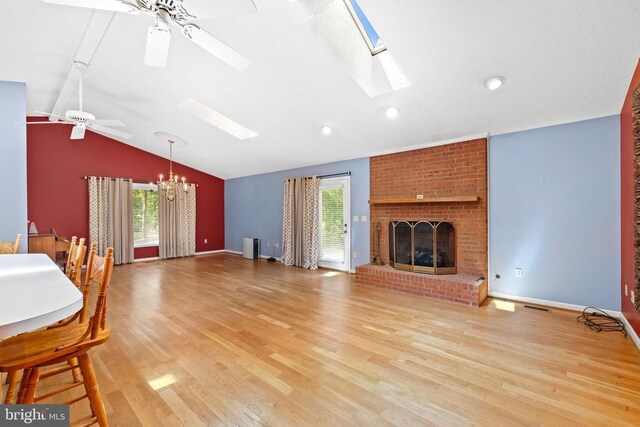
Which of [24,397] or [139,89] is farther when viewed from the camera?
[139,89]

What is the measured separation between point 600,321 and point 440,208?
210 cm

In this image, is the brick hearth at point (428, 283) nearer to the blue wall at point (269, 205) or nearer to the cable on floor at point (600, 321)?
the blue wall at point (269, 205)

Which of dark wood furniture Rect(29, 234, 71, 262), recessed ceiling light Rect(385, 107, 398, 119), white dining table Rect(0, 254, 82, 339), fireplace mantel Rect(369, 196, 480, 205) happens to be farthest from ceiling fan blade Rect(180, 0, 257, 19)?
dark wood furniture Rect(29, 234, 71, 262)

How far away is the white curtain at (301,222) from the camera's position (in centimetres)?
583

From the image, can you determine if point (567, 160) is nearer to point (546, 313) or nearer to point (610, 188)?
point (610, 188)

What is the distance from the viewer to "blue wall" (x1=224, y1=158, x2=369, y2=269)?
204 inches

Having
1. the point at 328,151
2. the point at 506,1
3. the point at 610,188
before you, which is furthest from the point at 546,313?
the point at 328,151

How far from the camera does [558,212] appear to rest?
3338 millimetres

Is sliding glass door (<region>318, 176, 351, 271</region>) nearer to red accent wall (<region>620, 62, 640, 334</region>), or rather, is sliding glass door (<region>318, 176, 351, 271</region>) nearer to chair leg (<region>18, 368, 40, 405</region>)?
red accent wall (<region>620, 62, 640, 334</region>)

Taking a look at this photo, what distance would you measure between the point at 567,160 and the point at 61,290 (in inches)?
183

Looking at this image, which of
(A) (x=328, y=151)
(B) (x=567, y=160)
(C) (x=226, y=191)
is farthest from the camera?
(C) (x=226, y=191)

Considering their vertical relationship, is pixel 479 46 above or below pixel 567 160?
above

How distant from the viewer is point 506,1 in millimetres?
1966

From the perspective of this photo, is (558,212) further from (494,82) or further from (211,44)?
(211,44)
